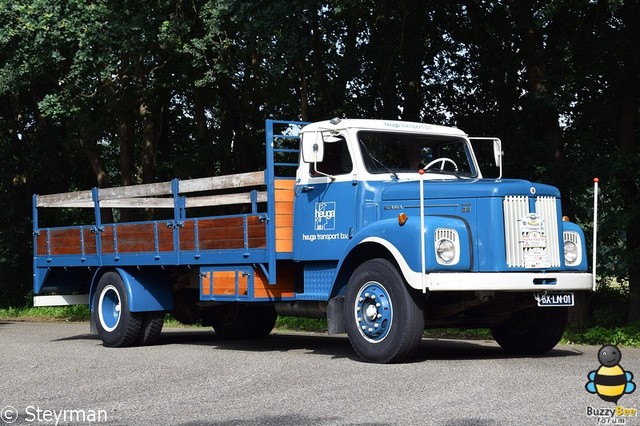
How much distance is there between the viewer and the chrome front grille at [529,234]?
11.9 m

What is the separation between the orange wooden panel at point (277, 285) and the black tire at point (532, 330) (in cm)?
266

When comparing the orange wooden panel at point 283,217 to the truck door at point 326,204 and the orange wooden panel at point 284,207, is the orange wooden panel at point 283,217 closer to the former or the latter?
the orange wooden panel at point 284,207

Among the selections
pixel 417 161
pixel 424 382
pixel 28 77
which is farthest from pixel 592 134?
pixel 424 382

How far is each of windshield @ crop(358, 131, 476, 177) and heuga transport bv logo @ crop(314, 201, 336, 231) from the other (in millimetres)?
661

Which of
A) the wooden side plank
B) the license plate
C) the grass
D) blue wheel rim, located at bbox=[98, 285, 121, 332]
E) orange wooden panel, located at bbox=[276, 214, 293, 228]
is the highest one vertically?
the wooden side plank

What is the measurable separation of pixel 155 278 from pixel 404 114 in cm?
880

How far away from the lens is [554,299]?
12.0m

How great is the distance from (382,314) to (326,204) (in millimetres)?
1884

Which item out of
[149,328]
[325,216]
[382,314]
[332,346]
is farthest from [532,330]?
[149,328]

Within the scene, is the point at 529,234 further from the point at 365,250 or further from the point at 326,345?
the point at 326,345

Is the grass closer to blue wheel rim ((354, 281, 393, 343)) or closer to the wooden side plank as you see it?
the wooden side plank

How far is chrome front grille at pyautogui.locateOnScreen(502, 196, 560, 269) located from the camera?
38.9 feet

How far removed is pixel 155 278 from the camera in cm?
1609

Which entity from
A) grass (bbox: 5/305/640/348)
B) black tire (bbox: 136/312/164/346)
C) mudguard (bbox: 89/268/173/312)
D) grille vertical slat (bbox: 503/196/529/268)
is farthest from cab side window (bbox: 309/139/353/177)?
grass (bbox: 5/305/640/348)
